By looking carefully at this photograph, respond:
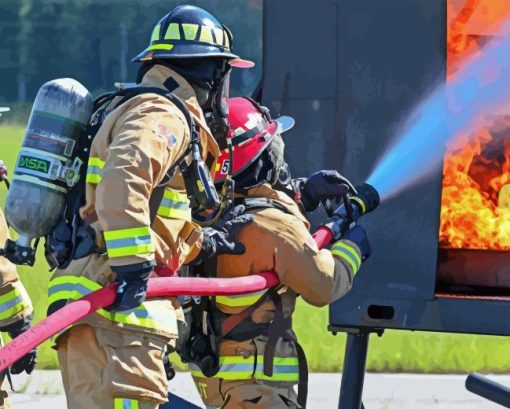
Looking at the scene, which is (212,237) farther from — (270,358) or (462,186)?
(462,186)

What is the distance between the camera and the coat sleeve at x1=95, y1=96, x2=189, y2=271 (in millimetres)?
3918

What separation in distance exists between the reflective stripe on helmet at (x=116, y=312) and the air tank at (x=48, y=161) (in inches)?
5.9

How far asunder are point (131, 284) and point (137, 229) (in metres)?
0.15

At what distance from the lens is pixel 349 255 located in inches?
188

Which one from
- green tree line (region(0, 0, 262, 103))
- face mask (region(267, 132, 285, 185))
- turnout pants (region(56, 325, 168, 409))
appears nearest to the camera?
turnout pants (region(56, 325, 168, 409))

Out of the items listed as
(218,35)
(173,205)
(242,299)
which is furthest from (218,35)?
(242,299)

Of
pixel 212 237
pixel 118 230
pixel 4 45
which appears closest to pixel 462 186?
pixel 212 237

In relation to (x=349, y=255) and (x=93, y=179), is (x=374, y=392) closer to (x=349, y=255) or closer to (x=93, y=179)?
(x=349, y=255)

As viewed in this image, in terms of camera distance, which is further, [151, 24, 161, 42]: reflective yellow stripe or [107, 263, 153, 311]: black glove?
[151, 24, 161, 42]: reflective yellow stripe

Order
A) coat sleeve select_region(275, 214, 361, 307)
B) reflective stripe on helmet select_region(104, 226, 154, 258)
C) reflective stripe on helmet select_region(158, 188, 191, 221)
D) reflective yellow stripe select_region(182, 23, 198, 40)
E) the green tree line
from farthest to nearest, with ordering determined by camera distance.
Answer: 1. the green tree line
2. coat sleeve select_region(275, 214, 361, 307)
3. reflective yellow stripe select_region(182, 23, 198, 40)
4. reflective stripe on helmet select_region(158, 188, 191, 221)
5. reflective stripe on helmet select_region(104, 226, 154, 258)

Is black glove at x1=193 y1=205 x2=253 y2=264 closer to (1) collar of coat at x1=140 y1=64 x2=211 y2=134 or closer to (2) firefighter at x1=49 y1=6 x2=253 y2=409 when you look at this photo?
(2) firefighter at x1=49 y1=6 x2=253 y2=409

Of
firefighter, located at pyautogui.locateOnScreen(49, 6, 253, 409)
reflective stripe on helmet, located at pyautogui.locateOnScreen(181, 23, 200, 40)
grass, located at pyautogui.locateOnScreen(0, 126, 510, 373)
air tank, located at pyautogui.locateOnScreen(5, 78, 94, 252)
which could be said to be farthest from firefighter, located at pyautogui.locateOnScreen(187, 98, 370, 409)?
grass, located at pyautogui.locateOnScreen(0, 126, 510, 373)

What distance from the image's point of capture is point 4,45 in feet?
54.2

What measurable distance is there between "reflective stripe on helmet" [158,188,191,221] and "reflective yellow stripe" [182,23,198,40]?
481 mm
